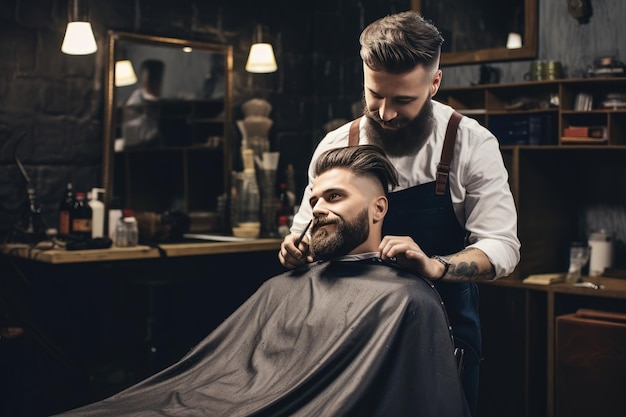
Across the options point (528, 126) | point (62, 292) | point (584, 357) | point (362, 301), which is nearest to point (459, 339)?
point (362, 301)

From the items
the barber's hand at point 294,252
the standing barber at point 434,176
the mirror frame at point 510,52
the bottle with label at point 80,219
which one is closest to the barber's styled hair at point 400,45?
the standing barber at point 434,176

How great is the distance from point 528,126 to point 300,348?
2.31 metres

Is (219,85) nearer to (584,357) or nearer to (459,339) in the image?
(584,357)

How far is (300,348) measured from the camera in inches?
86.5

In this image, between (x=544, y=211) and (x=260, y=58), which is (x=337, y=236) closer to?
(x=544, y=211)

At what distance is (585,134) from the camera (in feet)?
12.9

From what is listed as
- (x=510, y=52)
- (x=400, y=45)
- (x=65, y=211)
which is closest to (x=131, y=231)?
(x=65, y=211)

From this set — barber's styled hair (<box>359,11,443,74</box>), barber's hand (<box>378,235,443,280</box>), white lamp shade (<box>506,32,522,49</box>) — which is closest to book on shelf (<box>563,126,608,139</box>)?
white lamp shade (<box>506,32,522,49</box>)

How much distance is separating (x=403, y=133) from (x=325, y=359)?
66cm

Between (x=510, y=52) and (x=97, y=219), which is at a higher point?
(x=510, y=52)

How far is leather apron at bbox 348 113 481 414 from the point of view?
232 centimetres

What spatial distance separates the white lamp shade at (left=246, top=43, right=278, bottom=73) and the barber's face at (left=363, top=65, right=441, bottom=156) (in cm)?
287

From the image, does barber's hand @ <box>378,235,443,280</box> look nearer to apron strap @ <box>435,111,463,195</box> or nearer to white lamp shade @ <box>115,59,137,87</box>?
apron strap @ <box>435,111,463,195</box>

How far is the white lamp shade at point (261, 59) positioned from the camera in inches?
201
